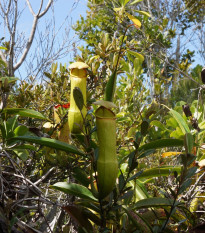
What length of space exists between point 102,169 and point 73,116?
21cm

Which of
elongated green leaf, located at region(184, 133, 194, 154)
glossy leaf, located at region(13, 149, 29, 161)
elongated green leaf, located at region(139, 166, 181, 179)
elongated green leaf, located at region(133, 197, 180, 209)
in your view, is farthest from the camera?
glossy leaf, located at region(13, 149, 29, 161)

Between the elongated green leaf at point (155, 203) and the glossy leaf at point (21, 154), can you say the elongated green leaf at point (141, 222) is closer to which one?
the elongated green leaf at point (155, 203)

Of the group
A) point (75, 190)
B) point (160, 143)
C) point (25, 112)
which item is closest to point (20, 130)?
point (25, 112)

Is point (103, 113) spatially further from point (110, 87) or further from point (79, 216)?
point (79, 216)

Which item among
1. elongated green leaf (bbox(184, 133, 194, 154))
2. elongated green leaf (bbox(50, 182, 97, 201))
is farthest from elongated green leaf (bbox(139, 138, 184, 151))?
elongated green leaf (bbox(50, 182, 97, 201))

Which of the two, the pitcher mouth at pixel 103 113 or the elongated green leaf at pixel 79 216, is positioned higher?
the pitcher mouth at pixel 103 113

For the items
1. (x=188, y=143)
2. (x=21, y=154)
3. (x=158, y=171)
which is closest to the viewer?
(x=188, y=143)

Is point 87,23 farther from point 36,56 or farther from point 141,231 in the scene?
point 141,231

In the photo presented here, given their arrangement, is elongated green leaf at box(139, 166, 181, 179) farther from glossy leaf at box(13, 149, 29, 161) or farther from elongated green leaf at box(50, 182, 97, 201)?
glossy leaf at box(13, 149, 29, 161)

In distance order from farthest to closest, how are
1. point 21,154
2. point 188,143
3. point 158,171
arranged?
point 21,154 < point 158,171 < point 188,143

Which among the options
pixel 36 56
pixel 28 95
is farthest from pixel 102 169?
pixel 36 56

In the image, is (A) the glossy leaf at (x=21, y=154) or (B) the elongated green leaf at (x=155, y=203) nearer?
(B) the elongated green leaf at (x=155, y=203)

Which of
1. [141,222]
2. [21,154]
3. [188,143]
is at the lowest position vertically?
[141,222]

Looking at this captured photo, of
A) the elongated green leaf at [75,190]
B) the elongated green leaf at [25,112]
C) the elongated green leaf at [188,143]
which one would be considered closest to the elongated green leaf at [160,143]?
the elongated green leaf at [188,143]
